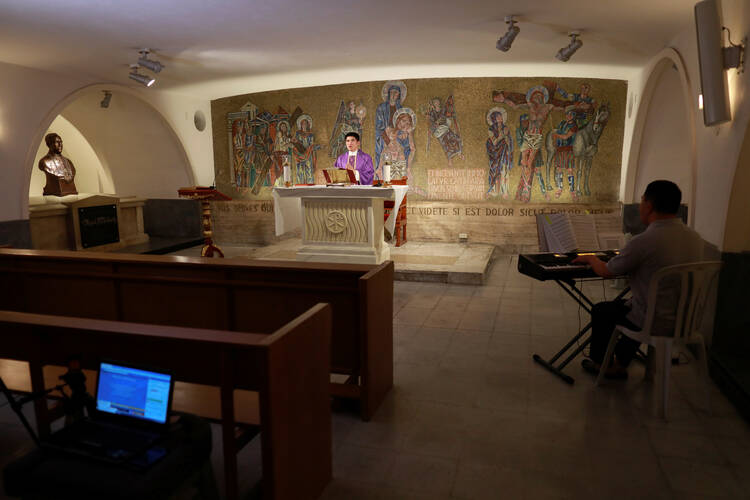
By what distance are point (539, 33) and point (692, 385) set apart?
476 centimetres

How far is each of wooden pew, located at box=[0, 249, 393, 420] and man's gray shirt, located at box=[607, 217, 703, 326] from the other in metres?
1.60

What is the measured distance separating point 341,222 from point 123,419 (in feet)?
18.3

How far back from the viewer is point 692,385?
13.0 ft

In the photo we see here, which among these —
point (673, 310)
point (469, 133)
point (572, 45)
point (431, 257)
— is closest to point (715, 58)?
point (673, 310)

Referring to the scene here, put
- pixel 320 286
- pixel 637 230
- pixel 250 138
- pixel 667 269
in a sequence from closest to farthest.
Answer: pixel 667 269 < pixel 320 286 < pixel 637 230 < pixel 250 138

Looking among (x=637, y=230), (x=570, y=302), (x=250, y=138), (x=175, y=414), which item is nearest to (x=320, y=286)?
(x=175, y=414)

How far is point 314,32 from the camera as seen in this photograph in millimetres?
6637

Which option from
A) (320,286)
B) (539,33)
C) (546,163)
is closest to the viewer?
(320,286)

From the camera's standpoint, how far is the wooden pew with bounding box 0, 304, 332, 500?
2.15m

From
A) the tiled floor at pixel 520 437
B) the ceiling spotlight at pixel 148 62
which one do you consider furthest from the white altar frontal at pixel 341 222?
the tiled floor at pixel 520 437

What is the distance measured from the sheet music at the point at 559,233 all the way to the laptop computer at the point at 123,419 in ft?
11.3

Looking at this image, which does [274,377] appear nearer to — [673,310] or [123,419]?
[123,419]

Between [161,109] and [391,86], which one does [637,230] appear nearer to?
[391,86]

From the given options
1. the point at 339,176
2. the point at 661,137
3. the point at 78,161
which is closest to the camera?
the point at 339,176
